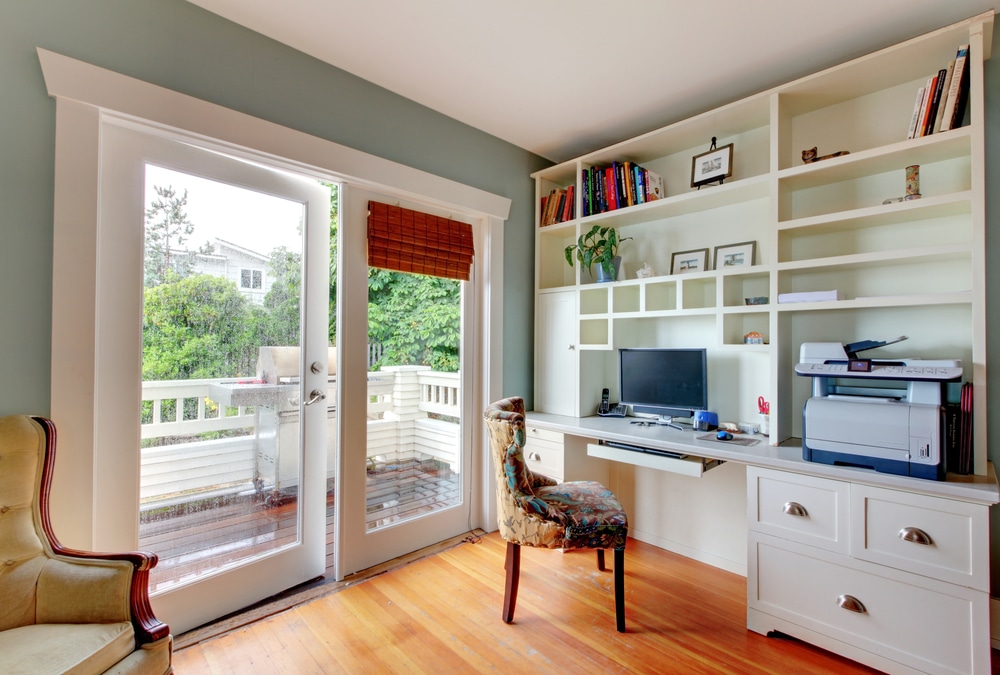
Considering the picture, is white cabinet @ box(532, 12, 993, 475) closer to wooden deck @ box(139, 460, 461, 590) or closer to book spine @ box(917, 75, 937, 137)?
book spine @ box(917, 75, 937, 137)

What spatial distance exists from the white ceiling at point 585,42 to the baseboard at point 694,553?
257 centimetres

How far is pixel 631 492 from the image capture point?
297cm

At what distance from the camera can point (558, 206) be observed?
3195 mm

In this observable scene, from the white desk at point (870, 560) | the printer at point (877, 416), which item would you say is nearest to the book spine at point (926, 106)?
the printer at point (877, 416)

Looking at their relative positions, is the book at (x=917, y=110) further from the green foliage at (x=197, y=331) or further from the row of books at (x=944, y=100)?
the green foliage at (x=197, y=331)

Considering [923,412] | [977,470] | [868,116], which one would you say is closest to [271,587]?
[923,412]

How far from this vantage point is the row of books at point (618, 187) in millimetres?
2738

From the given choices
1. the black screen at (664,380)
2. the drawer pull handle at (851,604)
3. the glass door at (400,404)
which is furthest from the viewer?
the black screen at (664,380)

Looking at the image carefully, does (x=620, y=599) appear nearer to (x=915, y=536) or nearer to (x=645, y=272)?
(x=915, y=536)

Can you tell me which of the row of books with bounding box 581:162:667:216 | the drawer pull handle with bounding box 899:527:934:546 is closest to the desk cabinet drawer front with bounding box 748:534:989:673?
the drawer pull handle with bounding box 899:527:934:546

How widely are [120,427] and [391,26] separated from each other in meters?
1.99

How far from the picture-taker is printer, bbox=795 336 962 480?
1.64 meters

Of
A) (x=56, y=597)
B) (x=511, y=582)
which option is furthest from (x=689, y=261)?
(x=56, y=597)

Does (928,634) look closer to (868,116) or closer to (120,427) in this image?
(868,116)
